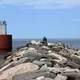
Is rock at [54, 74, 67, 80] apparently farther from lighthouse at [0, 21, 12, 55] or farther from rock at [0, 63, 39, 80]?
lighthouse at [0, 21, 12, 55]

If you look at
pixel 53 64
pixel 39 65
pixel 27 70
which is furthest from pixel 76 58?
pixel 27 70

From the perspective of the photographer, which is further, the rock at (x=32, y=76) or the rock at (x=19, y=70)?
the rock at (x=19, y=70)

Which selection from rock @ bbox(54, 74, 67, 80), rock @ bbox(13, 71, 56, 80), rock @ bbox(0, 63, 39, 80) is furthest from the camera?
rock @ bbox(0, 63, 39, 80)

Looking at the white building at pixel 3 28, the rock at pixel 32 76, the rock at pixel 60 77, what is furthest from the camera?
the white building at pixel 3 28

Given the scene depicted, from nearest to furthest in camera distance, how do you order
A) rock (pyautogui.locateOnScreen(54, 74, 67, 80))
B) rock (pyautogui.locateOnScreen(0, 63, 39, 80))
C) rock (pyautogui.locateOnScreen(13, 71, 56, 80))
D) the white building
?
rock (pyautogui.locateOnScreen(54, 74, 67, 80))
rock (pyautogui.locateOnScreen(13, 71, 56, 80))
rock (pyautogui.locateOnScreen(0, 63, 39, 80))
the white building

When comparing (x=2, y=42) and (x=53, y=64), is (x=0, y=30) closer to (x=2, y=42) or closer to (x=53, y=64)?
(x=2, y=42)

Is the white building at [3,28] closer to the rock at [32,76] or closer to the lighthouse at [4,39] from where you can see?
the lighthouse at [4,39]

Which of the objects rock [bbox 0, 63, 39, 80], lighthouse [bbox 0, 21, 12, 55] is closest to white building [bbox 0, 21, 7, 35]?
lighthouse [bbox 0, 21, 12, 55]

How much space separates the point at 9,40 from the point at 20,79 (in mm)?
33751

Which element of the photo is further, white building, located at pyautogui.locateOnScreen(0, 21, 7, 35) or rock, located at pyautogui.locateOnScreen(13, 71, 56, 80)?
white building, located at pyautogui.locateOnScreen(0, 21, 7, 35)

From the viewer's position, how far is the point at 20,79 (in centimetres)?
773

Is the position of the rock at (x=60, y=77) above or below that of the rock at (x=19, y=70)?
above

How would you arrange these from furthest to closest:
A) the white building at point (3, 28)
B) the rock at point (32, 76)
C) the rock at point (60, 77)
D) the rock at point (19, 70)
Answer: the white building at point (3, 28)
the rock at point (19, 70)
the rock at point (32, 76)
the rock at point (60, 77)

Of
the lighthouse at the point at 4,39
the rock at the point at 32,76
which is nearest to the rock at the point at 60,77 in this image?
the rock at the point at 32,76
